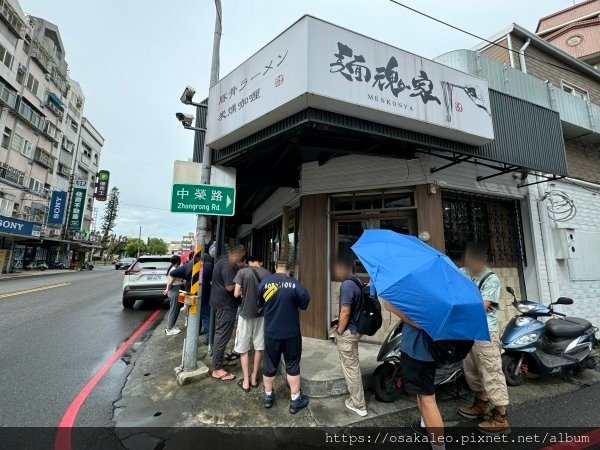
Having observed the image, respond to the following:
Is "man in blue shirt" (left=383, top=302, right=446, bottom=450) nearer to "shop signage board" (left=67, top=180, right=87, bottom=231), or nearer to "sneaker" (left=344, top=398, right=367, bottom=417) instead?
"sneaker" (left=344, top=398, right=367, bottom=417)

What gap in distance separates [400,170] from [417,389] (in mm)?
4064

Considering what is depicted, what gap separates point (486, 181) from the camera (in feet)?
20.5

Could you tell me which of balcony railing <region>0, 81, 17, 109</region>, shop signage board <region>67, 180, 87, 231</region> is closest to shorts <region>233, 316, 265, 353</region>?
balcony railing <region>0, 81, 17, 109</region>

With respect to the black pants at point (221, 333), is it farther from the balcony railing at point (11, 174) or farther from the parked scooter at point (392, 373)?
the balcony railing at point (11, 174)

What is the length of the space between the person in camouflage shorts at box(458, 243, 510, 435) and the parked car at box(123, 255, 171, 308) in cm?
933

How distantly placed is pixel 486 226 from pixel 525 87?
424 cm

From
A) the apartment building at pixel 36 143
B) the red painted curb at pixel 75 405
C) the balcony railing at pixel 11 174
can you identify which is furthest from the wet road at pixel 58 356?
the apartment building at pixel 36 143

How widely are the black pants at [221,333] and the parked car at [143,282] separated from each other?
637cm

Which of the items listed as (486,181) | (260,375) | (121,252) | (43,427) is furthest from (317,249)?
(121,252)

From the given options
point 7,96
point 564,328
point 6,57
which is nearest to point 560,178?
point 564,328

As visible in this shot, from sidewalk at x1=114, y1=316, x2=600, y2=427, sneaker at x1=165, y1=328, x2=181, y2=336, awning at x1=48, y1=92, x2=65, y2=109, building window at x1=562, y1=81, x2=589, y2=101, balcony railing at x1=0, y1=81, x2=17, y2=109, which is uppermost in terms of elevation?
awning at x1=48, y1=92, x2=65, y2=109

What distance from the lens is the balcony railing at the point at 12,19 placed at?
21797 mm

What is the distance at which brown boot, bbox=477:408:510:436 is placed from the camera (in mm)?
3043

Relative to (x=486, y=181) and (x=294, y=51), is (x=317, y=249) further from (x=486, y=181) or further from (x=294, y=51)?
(x=486, y=181)
